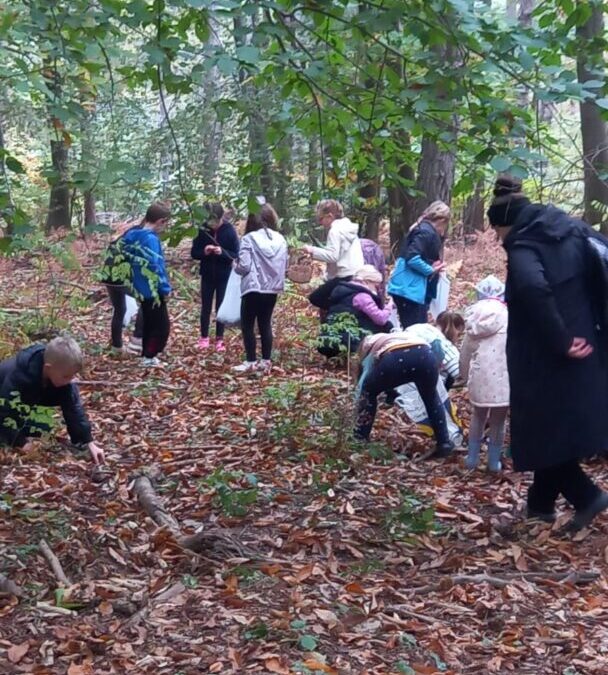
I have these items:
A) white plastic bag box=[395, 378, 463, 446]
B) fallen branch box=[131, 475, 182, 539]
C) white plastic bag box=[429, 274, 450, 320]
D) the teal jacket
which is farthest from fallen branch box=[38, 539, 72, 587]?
white plastic bag box=[429, 274, 450, 320]

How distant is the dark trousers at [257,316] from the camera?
945 centimetres

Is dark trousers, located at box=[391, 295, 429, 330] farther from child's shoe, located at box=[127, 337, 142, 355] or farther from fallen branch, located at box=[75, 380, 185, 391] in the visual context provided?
child's shoe, located at box=[127, 337, 142, 355]

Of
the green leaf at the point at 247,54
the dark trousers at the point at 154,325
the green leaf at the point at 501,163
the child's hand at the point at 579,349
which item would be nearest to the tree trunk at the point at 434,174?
the dark trousers at the point at 154,325

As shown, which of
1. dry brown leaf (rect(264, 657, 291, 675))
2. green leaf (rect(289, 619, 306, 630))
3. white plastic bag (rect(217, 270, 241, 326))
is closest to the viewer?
dry brown leaf (rect(264, 657, 291, 675))

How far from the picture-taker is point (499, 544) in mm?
5141

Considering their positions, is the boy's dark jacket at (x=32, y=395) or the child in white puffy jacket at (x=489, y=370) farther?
the child in white puffy jacket at (x=489, y=370)

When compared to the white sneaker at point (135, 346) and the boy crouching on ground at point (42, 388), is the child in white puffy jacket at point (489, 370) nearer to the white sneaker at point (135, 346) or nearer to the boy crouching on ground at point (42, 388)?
the boy crouching on ground at point (42, 388)

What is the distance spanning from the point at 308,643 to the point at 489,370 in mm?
3003

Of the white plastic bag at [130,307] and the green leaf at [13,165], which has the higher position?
the green leaf at [13,165]

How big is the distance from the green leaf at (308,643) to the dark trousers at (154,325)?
6277 millimetres

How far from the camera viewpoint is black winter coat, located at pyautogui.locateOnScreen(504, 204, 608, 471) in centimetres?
481

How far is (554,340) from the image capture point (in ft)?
15.6

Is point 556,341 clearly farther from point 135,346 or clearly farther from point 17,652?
point 135,346

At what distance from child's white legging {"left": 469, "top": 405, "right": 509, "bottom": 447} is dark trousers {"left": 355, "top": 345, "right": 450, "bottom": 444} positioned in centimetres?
37
